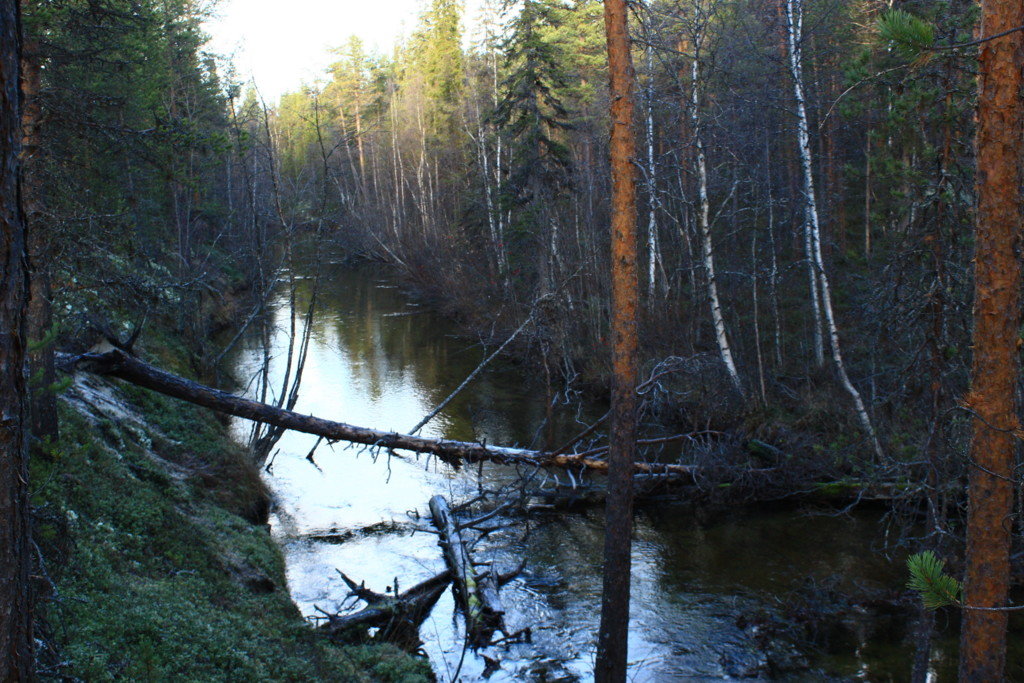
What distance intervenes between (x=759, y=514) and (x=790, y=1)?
31.6 ft

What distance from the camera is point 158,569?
26.1ft

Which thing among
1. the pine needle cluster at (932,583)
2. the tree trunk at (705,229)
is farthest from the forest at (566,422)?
the tree trunk at (705,229)

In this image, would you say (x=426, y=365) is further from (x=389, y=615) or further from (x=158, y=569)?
(x=158, y=569)

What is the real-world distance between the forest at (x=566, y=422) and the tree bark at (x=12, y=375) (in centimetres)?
2

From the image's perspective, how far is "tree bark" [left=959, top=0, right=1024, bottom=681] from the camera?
16.1ft

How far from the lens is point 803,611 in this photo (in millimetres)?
10125

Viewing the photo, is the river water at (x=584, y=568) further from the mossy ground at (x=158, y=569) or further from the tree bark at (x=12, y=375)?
the tree bark at (x=12, y=375)

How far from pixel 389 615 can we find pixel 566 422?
32.5 feet

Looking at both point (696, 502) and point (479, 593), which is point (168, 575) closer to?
point (479, 593)

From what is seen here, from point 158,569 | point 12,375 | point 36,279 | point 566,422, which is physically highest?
point 36,279

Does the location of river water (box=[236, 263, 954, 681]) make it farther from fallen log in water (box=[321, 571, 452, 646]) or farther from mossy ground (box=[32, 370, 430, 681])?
mossy ground (box=[32, 370, 430, 681])

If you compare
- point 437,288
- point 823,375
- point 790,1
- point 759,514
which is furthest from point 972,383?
point 437,288

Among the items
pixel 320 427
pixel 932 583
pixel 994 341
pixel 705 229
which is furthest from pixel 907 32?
pixel 705 229

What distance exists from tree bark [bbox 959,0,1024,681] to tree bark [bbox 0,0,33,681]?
17.2 ft
